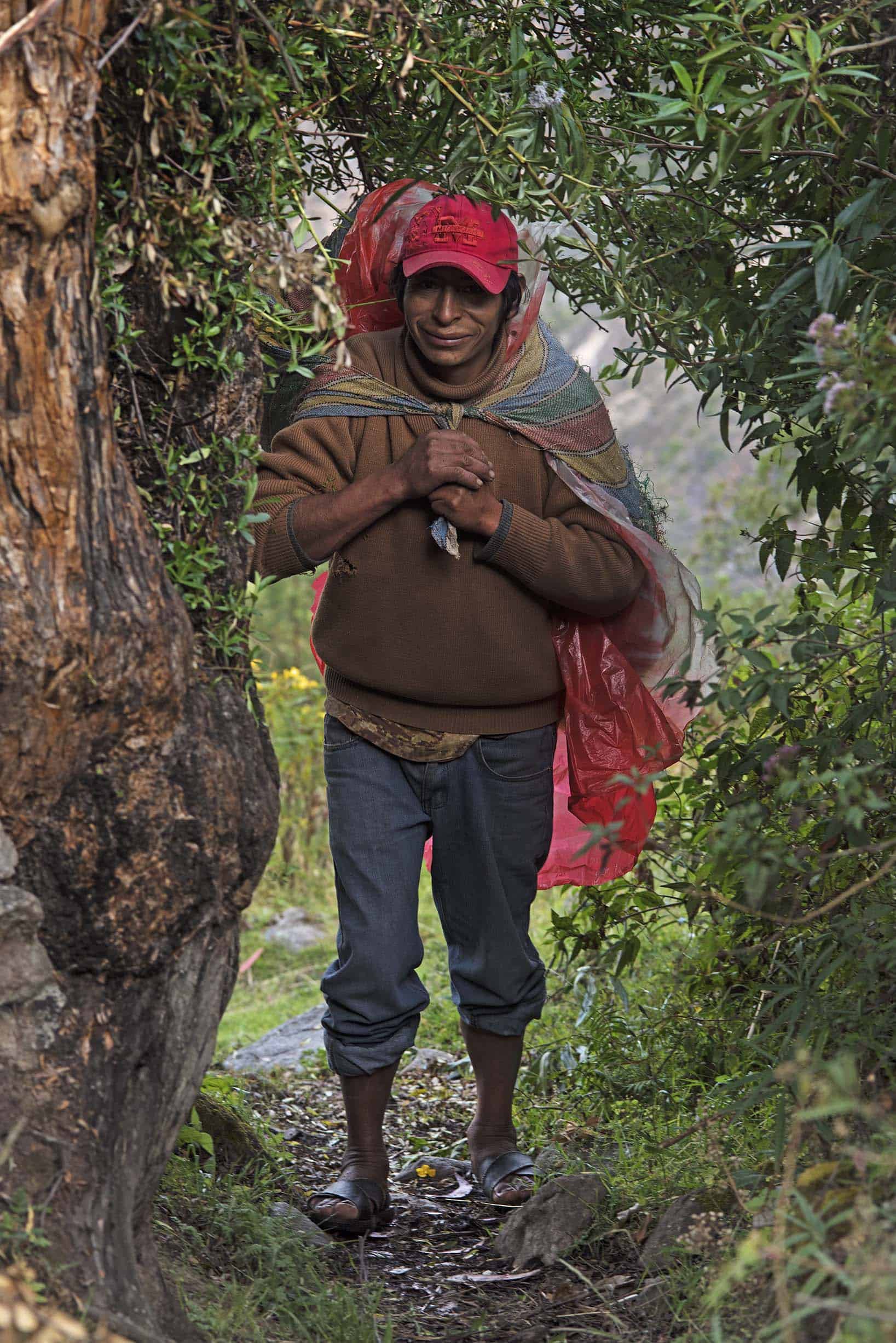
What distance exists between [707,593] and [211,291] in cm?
833

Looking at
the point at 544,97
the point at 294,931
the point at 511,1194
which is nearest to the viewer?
the point at 544,97

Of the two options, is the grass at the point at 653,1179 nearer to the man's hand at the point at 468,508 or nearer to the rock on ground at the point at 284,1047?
the rock on ground at the point at 284,1047

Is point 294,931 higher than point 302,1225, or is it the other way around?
point 302,1225

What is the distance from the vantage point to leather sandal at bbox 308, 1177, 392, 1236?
320 cm

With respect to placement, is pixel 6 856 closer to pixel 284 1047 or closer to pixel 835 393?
pixel 835 393

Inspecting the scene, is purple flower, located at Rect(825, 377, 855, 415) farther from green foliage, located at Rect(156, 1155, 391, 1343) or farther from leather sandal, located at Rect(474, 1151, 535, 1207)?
leather sandal, located at Rect(474, 1151, 535, 1207)

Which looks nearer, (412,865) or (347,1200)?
(347,1200)

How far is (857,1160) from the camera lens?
5.93 ft

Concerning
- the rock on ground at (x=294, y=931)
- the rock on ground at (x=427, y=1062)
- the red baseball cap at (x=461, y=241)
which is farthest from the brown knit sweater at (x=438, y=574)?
the rock on ground at (x=294, y=931)

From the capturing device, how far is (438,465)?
3.08 meters

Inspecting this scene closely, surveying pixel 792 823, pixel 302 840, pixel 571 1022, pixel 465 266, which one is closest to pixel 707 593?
pixel 302 840

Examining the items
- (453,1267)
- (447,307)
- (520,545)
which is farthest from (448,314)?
(453,1267)

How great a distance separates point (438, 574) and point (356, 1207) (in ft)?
5.06

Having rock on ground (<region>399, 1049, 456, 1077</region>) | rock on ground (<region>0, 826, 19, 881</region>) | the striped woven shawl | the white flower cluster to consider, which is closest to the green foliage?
rock on ground (<region>0, 826, 19, 881</region>)
